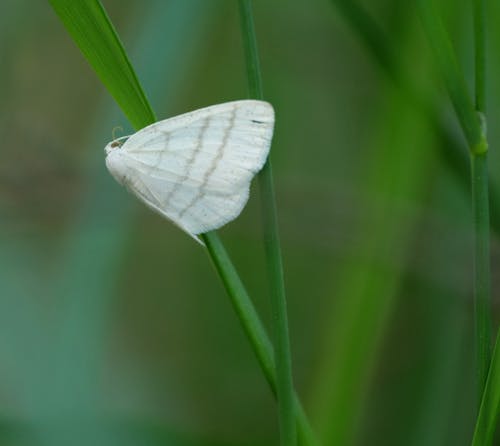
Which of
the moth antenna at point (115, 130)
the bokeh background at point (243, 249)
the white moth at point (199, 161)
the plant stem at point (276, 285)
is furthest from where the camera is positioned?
the moth antenna at point (115, 130)

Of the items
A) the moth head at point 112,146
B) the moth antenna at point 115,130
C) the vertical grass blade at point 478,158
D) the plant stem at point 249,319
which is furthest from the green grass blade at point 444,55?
the moth antenna at point 115,130

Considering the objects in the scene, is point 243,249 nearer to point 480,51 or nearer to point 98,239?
point 98,239

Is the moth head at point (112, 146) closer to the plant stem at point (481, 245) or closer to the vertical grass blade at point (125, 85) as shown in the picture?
the vertical grass blade at point (125, 85)

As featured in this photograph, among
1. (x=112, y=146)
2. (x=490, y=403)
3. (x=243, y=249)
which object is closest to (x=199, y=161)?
(x=112, y=146)

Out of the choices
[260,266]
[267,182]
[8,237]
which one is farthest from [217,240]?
[260,266]

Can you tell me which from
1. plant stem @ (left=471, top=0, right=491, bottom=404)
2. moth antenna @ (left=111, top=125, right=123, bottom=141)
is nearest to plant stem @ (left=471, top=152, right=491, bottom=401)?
plant stem @ (left=471, top=0, right=491, bottom=404)

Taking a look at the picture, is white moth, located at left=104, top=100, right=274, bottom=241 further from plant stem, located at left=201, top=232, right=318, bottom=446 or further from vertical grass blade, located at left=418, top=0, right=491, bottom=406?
vertical grass blade, located at left=418, top=0, right=491, bottom=406
